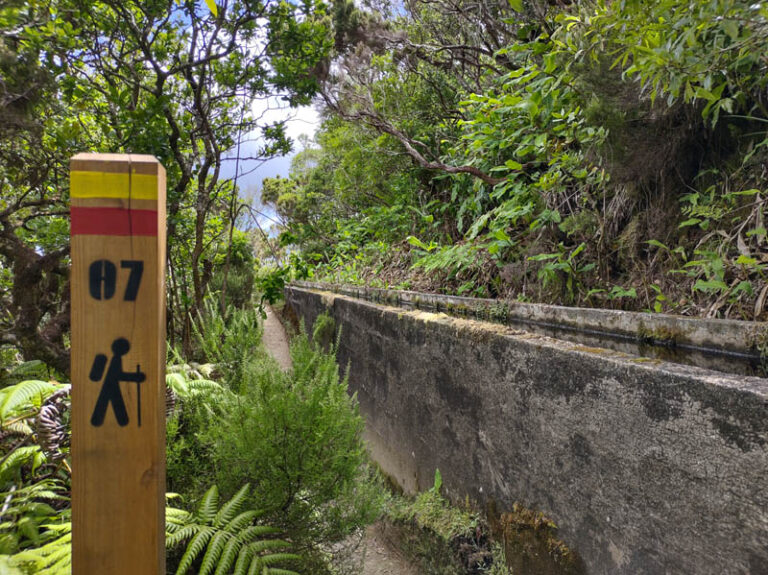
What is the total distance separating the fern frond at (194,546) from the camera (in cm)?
159

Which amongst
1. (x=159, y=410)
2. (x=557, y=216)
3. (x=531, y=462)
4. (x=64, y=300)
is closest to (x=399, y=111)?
(x=557, y=216)

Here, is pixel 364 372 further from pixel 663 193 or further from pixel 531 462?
pixel 663 193

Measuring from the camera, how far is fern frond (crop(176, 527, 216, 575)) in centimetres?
159

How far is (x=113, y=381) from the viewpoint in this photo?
102 cm

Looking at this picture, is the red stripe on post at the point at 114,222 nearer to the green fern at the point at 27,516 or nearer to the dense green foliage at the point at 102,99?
the green fern at the point at 27,516

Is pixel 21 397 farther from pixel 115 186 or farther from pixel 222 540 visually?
pixel 115 186

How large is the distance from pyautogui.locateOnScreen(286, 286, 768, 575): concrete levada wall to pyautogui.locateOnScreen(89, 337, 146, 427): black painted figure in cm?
135

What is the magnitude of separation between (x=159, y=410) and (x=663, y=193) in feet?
8.57

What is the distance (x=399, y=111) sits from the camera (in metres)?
5.88

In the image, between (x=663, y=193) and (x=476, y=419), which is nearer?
(x=476, y=419)

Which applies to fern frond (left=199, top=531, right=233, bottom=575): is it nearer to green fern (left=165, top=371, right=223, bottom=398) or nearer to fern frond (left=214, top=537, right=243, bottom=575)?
fern frond (left=214, top=537, right=243, bottom=575)

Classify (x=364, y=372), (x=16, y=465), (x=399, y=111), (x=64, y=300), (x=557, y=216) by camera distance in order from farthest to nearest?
(x=399, y=111)
(x=64, y=300)
(x=364, y=372)
(x=557, y=216)
(x=16, y=465)

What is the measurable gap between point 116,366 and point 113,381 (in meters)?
0.03

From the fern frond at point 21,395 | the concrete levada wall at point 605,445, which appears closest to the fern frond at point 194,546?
the fern frond at point 21,395
